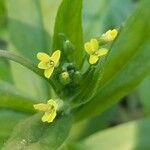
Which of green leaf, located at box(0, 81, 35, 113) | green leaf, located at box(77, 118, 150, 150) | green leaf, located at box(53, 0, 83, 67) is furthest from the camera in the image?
green leaf, located at box(77, 118, 150, 150)

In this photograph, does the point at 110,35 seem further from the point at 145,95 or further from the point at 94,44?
the point at 145,95

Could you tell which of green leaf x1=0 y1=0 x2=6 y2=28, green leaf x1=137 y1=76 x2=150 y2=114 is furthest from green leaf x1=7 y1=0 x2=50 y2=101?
green leaf x1=137 y1=76 x2=150 y2=114

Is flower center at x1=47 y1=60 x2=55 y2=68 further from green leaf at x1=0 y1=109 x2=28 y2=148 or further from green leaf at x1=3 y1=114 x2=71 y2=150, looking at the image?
green leaf at x1=0 y1=109 x2=28 y2=148

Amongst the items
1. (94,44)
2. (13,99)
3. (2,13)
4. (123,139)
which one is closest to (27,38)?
(2,13)

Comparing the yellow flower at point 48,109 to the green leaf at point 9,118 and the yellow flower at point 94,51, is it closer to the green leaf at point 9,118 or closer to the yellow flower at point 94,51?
the yellow flower at point 94,51

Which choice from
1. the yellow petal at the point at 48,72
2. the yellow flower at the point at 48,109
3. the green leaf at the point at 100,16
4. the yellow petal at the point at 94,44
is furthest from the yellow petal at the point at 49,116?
the green leaf at the point at 100,16
